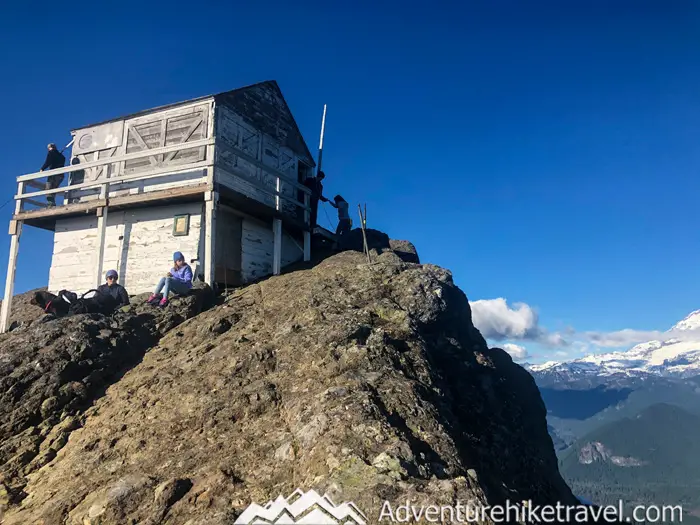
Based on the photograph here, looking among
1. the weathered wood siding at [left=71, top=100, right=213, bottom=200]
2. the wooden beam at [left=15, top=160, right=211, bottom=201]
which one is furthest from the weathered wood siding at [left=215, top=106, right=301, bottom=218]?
the weathered wood siding at [left=71, top=100, right=213, bottom=200]

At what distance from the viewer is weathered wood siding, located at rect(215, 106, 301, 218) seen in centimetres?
1917

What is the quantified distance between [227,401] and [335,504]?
163 inches

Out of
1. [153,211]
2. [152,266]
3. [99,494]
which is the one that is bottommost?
[99,494]

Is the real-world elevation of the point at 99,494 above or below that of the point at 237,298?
below

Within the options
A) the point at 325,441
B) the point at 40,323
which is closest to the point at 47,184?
the point at 40,323

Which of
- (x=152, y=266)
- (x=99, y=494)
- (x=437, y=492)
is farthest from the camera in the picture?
(x=152, y=266)

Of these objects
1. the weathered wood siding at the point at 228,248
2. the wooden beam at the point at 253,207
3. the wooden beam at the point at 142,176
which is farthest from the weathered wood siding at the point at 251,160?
the weathered wood siding at the point at 228,248

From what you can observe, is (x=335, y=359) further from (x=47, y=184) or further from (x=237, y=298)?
(x=47, y=184)

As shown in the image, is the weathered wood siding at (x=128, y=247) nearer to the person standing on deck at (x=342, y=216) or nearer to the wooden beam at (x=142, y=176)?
the wooden beam at (x=142, y=176)

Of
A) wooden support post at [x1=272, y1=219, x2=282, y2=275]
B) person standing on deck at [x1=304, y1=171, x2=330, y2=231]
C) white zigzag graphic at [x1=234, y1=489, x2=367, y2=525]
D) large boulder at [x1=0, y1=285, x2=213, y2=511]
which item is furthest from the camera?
person standing on deck at [x1=304, y1=171, x2=330, y2=231]

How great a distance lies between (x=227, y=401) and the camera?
9.77 m

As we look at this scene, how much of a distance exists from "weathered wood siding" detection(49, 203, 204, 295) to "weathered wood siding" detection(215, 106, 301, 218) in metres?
2.17

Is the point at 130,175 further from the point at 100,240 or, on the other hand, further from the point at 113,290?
the point at 113,290

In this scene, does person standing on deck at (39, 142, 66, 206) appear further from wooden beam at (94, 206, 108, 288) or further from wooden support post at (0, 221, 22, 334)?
wooden beam at (94, 206, 108, 288)
